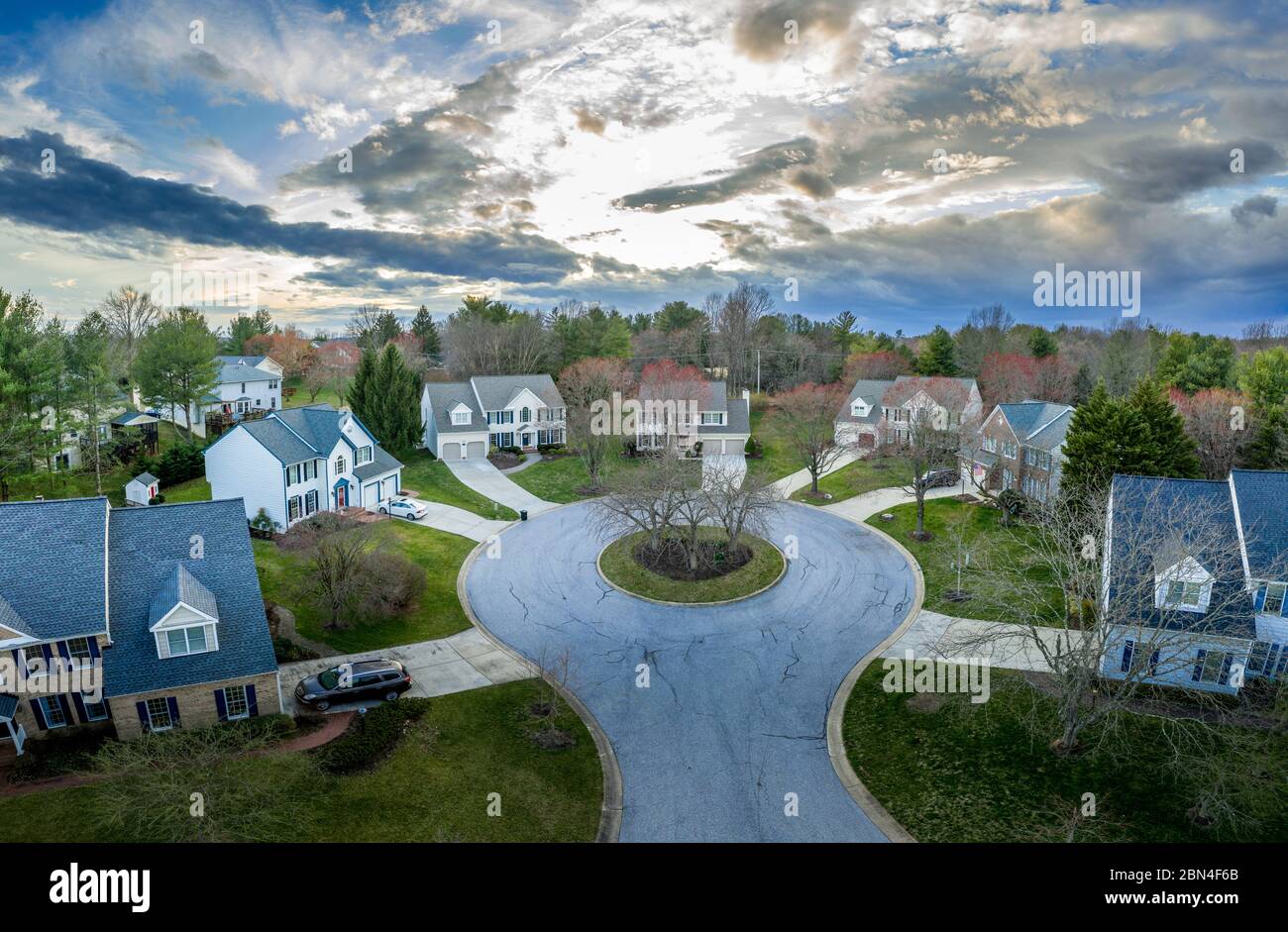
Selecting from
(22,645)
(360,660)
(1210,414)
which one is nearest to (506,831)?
(360,660)

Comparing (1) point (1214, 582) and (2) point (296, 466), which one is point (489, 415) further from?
(1) point (1214, 582)

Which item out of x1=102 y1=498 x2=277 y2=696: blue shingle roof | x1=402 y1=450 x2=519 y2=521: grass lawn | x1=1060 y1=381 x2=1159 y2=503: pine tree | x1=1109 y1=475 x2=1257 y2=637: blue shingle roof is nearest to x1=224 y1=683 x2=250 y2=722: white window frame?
x1=102 y1=498 x2=277 y2=696: blue shingle roof

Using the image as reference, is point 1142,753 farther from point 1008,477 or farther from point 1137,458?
point 1008,477

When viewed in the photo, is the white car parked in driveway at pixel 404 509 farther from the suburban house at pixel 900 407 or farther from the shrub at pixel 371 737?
the suburban house at pixel 900 407

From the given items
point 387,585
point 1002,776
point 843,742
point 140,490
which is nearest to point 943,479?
point 843,742

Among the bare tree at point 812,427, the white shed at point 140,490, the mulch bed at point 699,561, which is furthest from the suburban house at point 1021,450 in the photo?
the white shed at point 140,490

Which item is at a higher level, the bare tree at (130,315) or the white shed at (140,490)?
the bare tree at (130,315)
